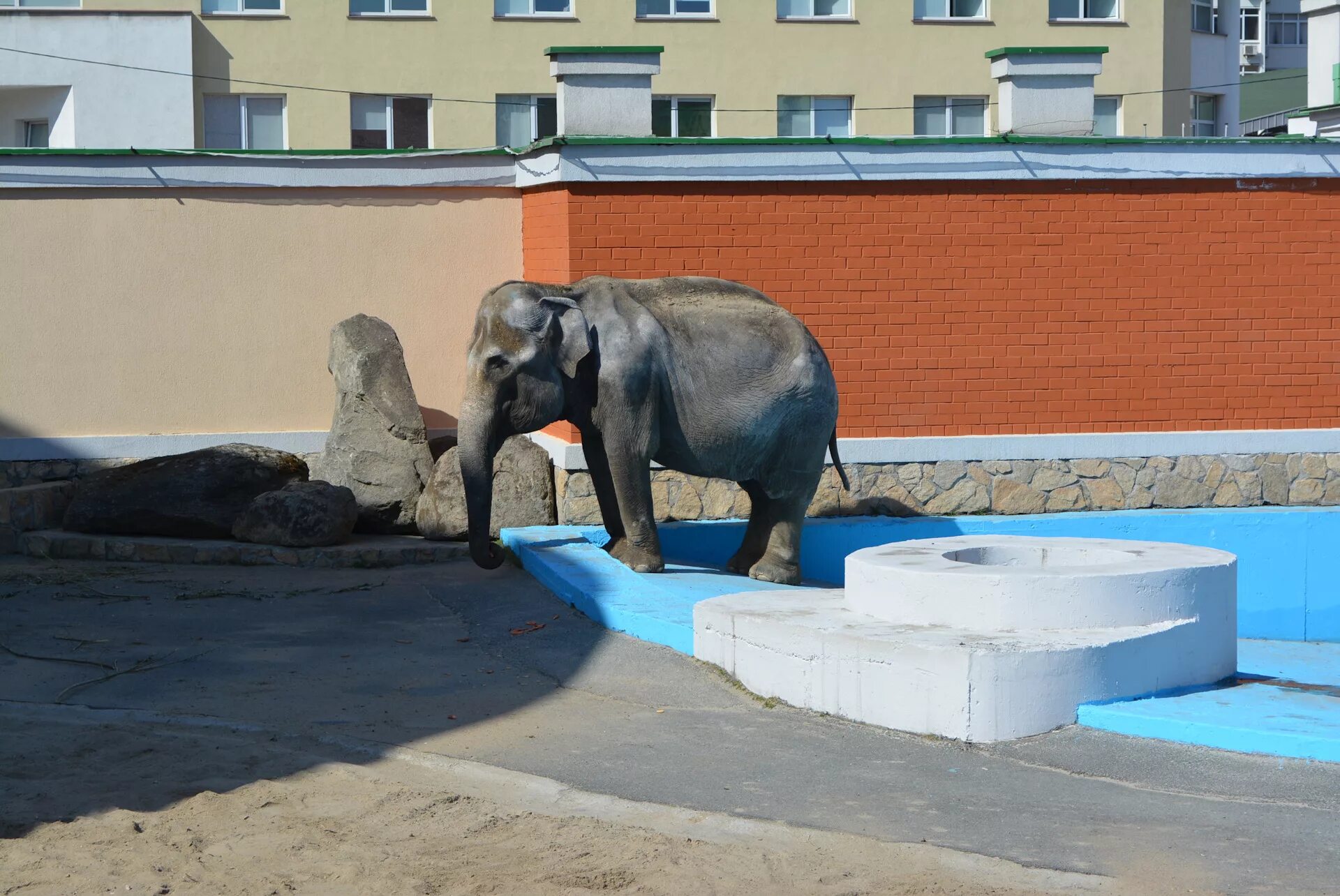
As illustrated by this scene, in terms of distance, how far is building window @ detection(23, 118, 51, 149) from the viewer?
26.3m

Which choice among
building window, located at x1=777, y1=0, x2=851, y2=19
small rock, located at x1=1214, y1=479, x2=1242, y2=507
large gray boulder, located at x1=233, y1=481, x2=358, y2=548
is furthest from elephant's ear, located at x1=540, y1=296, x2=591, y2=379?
building window, located at x1=777, y1=0, x2=851, y2=19

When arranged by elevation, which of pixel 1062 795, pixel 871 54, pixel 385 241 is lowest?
pixel 1062 795

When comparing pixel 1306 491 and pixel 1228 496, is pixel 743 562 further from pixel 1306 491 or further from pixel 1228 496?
pixel 1306 491

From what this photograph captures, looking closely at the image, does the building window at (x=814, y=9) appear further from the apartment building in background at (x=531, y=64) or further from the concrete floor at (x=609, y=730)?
the concrete floor at (x=609, y=730)

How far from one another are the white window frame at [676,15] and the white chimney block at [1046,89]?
1596 centimetres

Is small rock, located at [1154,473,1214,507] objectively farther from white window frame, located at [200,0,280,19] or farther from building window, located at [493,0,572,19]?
white window frame, located at [200,0,280,19]

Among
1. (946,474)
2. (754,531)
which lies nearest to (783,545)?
(754,531)

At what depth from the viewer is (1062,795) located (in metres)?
6.09

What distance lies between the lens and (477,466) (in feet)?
31.4

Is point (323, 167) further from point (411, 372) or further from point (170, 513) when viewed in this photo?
point (170, 513)

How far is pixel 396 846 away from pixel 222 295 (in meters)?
8.11

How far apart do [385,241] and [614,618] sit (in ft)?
17.5

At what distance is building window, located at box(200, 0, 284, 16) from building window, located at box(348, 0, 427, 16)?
124 cm

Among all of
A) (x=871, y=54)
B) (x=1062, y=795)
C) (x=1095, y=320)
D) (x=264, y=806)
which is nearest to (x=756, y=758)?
(x=1062, y=795)
